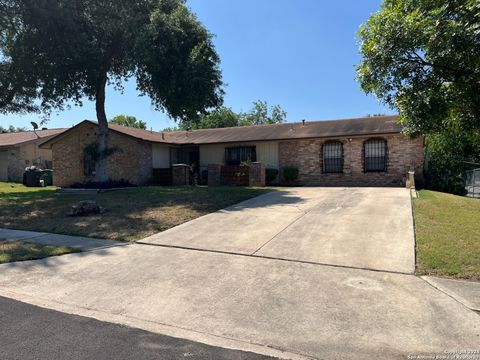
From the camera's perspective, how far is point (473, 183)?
17188mm

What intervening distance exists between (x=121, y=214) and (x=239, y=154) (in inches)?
483

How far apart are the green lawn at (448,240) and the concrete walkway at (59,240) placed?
6070 millimetres

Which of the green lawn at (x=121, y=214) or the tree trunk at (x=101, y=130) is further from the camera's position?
the tree trunk at (x=101, y=130)

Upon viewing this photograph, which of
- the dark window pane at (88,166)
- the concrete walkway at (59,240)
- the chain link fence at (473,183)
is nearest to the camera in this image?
the concrete walkway at (59,240)

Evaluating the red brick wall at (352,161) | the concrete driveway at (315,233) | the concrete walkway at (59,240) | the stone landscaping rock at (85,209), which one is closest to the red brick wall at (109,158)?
the red brick wall at (352,161)

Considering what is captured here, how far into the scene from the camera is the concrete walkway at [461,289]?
4.44m

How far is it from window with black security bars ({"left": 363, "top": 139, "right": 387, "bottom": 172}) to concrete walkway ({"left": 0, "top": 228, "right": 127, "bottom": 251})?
48.2 feet

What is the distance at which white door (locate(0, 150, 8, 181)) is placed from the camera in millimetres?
29123

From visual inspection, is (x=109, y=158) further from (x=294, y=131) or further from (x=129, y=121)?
(x=129, y=121)

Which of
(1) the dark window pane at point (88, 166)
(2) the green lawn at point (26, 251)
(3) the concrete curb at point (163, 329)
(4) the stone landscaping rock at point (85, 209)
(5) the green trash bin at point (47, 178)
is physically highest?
(1) the dark window pane at point (88, 166)

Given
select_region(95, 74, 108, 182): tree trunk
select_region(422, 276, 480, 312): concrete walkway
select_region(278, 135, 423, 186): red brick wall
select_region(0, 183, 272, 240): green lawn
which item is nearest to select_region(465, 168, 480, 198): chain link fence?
select_region(278, 135, 423, 186): red brick wall

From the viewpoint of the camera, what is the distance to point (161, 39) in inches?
628

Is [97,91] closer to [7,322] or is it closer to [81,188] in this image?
[81,188]

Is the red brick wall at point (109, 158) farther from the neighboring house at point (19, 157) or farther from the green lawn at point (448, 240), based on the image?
the green lawn at point (448, 240)
